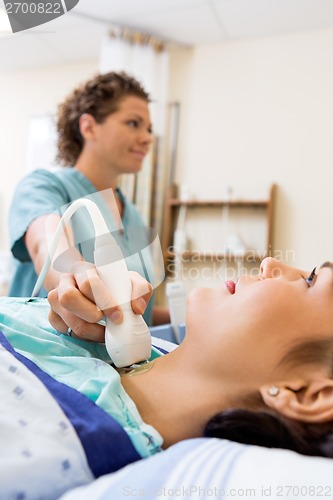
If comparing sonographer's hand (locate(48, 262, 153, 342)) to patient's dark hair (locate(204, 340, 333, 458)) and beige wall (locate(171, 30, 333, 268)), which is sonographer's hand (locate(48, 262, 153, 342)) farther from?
beige wall (locate(171, 30, 333, 268))

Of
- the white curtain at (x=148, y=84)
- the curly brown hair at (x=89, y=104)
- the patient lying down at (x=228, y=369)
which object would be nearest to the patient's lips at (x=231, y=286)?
the patient lying down at (x=228, y=369)

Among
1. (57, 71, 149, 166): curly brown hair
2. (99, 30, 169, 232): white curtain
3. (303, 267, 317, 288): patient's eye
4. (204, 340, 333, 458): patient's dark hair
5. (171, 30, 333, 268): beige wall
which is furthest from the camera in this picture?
(99, 30, 169, 232): white curtain

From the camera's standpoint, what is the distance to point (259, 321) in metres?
0.63

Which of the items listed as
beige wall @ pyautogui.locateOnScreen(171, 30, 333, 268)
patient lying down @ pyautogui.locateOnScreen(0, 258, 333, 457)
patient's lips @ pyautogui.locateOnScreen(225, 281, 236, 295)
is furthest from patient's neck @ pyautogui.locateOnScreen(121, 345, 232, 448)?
beige wall @ pyautogui.locateOnScreen(171, 30, 333, 268)

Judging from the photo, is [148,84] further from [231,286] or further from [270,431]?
[270,431]

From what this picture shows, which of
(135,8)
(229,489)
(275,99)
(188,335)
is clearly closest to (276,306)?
(188,335)

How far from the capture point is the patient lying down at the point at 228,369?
22.4 inches

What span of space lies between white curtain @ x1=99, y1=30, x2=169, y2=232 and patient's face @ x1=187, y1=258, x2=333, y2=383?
6.36ft

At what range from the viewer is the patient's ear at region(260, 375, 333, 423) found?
1.86 ft

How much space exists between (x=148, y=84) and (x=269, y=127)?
1205 mm

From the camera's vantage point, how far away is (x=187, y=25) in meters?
2.40

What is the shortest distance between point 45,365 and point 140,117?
3.59 feet

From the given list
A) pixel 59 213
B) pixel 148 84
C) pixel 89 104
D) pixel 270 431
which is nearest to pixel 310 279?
pixel 270 431

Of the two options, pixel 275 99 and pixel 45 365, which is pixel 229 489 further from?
pixel 275 99
